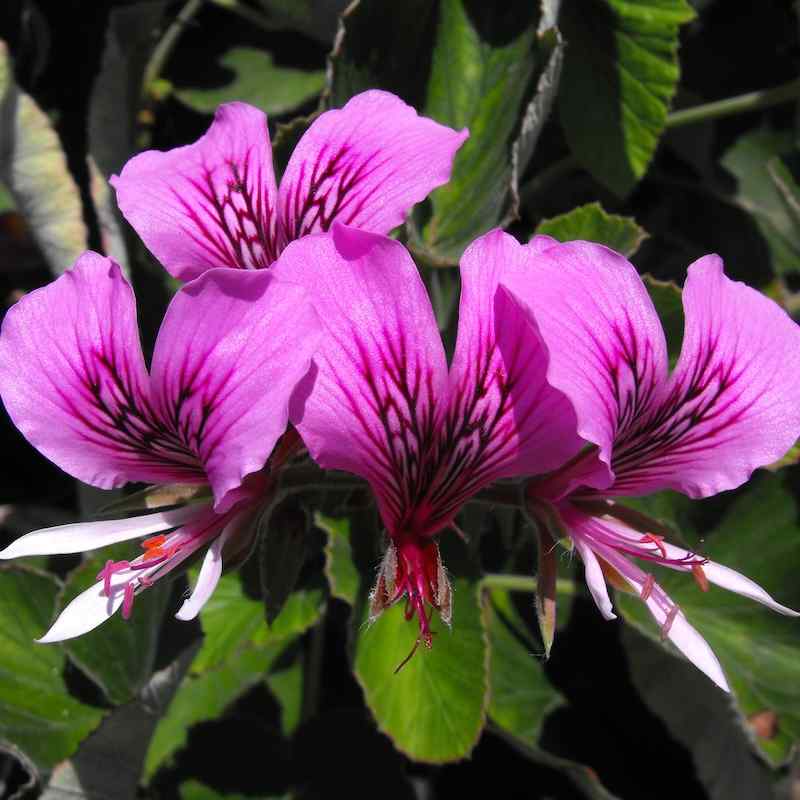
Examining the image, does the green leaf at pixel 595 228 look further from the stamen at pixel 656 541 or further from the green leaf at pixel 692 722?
the green leaf at pixel 692 722

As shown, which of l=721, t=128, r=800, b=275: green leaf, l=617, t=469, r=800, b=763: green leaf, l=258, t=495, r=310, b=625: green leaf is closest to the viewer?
l=258, t=495, r=310, b=625: green leaf

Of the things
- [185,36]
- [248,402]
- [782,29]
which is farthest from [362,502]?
[782,29]

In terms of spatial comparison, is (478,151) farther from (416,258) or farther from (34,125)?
(34,125)

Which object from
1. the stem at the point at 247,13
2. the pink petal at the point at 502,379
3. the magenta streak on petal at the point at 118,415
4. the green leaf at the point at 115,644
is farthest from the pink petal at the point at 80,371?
the stem at the point at 247,13

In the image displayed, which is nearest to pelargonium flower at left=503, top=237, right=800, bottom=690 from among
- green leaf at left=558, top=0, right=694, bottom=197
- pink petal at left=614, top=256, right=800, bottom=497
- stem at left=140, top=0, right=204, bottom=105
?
pink petal at left=614, top=256, right=800, bottom=497

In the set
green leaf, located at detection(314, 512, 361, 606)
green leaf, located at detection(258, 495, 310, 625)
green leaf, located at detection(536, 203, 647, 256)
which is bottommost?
green leaf, located at detection(314, 512, 361, 606)

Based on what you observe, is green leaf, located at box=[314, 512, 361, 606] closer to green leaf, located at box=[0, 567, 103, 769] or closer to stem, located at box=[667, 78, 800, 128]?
green leaf, located at box=[0, 567, 103, 769]

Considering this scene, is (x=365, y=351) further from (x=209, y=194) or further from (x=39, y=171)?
(x=39, y=171)
